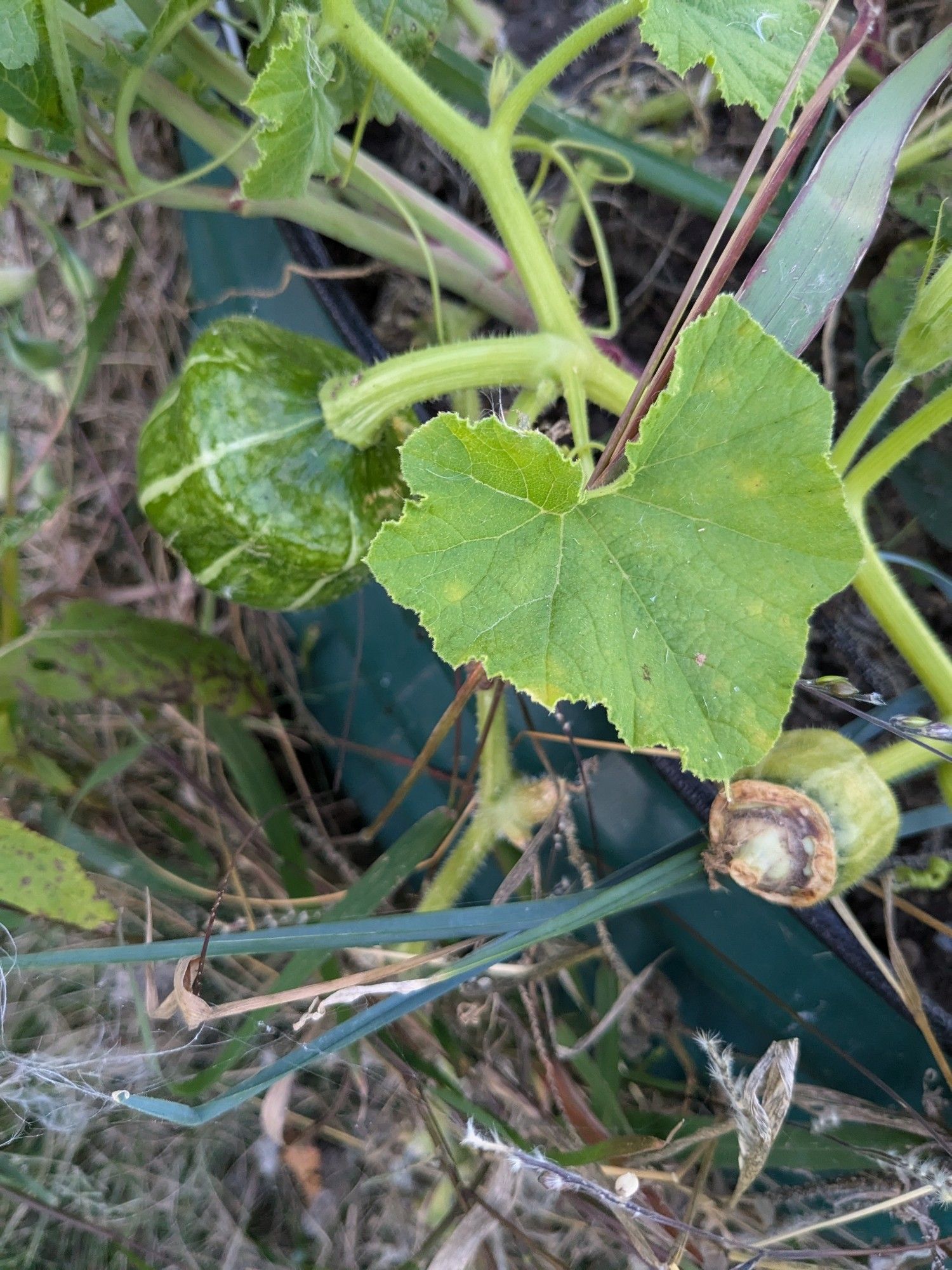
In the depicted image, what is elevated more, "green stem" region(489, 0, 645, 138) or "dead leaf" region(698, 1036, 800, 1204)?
"green stem" region(489, 0, 645, 138)

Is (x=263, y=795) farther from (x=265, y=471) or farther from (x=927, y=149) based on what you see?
(x=927, y=149)

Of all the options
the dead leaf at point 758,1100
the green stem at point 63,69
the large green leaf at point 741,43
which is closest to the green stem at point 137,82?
the green stem at point 63,69

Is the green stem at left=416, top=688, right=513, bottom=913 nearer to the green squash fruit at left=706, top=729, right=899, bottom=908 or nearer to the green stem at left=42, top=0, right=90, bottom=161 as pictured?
the green squash fruit at left=706, top=729, right=899, bottom=908

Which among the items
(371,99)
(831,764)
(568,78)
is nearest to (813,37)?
(371,99)

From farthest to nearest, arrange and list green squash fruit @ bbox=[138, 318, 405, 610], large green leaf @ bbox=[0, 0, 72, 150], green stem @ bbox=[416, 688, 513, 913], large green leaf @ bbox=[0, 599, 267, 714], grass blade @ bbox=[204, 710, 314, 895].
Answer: grass blade @ bbox=[204, 710, 314, 895] < large green leaf @ bbox=[0, 599, 267, 714] < green stem @ bbox=[416, 688, 513, 913] < green squash fruit @ bbox=[138, 318, 405, 610] < large green leaf @ bbox=[0, 0, 72, 150]

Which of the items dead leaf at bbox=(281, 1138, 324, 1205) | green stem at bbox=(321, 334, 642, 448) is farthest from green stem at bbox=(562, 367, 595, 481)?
dead leaf at bbox=(281, 1138, 324, 1205)

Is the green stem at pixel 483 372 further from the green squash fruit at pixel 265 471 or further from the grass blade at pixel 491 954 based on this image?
the grass blade at pixel 491 954
